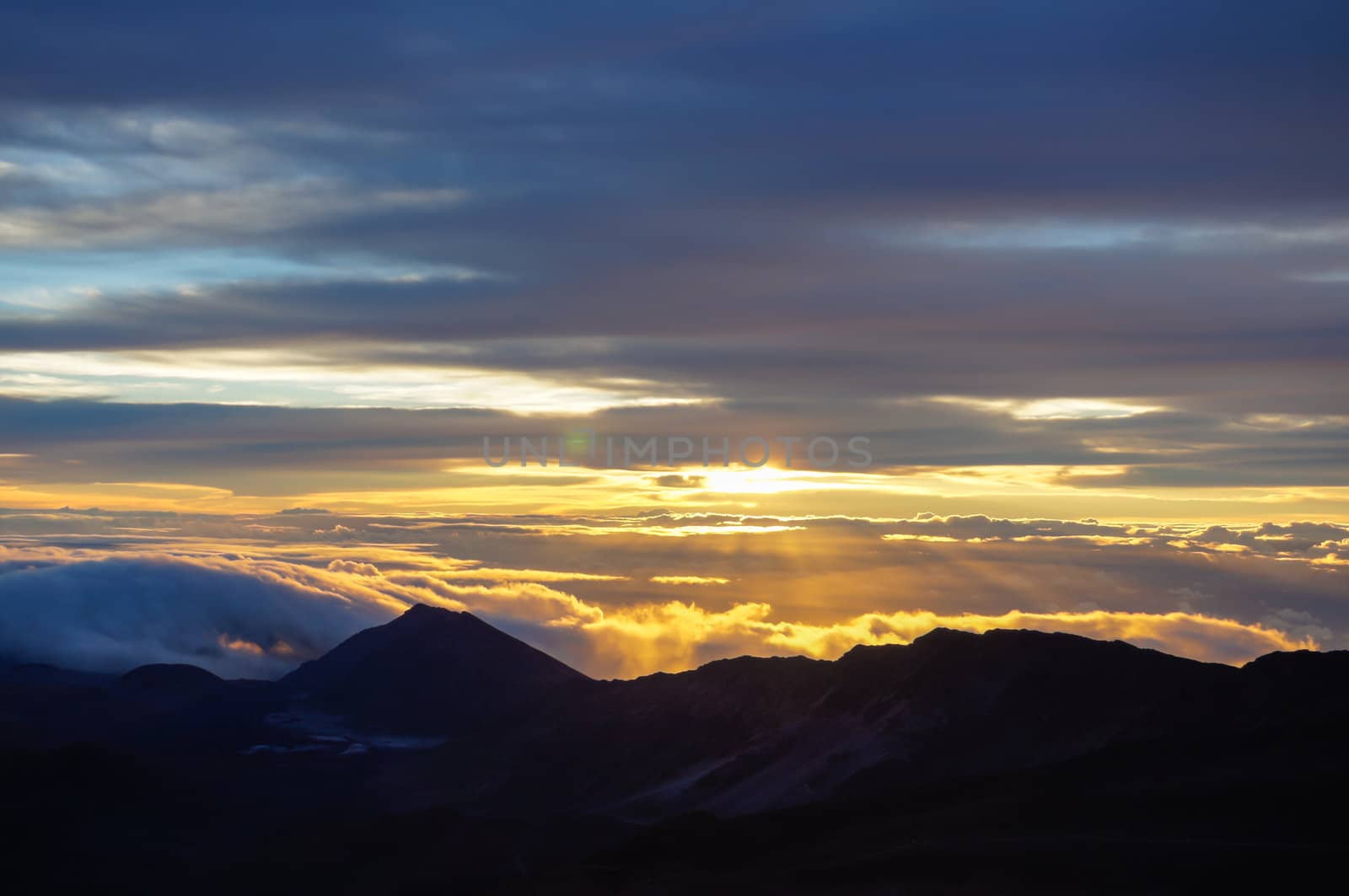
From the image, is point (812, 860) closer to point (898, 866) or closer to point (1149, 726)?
point (898, 866)

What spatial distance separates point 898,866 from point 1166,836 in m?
22.1

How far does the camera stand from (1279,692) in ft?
564

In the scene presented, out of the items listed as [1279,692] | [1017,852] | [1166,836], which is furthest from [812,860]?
[1279,692]

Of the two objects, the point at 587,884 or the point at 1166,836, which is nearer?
the point at 1166,836

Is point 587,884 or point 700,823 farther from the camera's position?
point 700,823

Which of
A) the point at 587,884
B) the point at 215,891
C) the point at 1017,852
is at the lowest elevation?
the point at 215,891

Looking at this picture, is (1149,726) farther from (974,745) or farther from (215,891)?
(215,891)

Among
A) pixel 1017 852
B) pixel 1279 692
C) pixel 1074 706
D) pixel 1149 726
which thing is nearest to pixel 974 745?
pixel 1074 706

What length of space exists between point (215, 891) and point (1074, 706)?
4805 inches

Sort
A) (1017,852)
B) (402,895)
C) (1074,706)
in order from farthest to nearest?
(1074,706) → (402,895) → (1017,852)

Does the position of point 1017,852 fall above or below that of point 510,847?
above

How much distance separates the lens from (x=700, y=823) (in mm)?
153500

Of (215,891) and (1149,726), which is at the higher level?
(1149,726)

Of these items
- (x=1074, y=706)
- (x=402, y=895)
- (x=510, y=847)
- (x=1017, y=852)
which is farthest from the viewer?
(x=1074, y=706)
